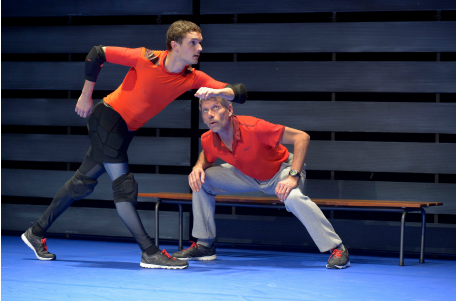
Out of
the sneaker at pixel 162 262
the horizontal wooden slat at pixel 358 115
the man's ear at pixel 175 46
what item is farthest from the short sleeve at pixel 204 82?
the horizontal wooden slat at pixel 358 115

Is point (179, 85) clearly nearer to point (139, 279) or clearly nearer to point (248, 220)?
point (139, 279)

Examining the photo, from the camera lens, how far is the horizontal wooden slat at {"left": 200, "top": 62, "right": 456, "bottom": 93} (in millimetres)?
4543

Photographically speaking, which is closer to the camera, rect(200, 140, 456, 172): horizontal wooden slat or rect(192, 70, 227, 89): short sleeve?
rect(192, 70, 227, 89): short sleeve

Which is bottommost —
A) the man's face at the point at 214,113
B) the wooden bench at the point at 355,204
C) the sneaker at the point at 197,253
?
the sneaker at the point at 197,253

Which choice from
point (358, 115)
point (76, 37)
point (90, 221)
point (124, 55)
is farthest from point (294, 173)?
point (76, 37)

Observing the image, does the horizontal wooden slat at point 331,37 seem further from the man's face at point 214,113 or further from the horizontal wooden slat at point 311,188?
the man's face at point 214,113

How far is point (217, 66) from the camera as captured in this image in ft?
16.2

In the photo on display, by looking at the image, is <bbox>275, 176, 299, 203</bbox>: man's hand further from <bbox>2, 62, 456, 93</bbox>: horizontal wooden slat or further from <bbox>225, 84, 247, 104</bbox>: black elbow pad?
<bbox>2, 62, 456, 93</bbox>: horizontal wooden slat

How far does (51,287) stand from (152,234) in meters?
2.14

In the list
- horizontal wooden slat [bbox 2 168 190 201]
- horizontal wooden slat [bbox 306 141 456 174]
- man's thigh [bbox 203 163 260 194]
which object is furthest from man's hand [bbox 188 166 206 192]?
horizontal wooden slat [bbox 306 141 456 174]

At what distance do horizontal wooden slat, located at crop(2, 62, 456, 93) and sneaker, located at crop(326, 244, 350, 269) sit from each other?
1.58 meters

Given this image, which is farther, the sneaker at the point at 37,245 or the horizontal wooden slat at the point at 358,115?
the horizontal wooden slat at the point at 358,115

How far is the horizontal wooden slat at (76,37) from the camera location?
5075 mm

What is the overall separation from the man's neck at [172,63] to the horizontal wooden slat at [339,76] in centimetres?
147
